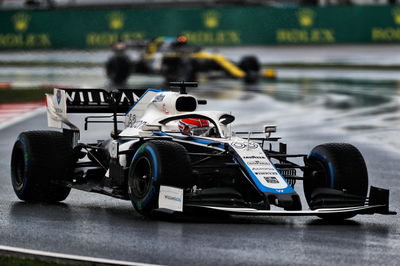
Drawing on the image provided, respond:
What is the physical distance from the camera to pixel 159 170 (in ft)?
30.8

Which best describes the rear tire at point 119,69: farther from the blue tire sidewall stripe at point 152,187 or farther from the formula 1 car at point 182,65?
the blue tire sidewall stripe at point 152,187

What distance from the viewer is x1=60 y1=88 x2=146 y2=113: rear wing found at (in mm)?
11992

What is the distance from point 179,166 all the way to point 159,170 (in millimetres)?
185

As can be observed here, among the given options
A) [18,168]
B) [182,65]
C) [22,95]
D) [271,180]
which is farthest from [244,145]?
[182,65]

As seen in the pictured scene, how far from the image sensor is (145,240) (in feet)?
28.4

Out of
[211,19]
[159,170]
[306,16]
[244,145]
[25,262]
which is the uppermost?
[244,145]

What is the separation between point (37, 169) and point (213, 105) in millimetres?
13824

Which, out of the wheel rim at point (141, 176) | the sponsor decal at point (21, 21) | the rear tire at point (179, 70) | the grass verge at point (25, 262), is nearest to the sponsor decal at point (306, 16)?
the sponsor decal at point (21, 21)

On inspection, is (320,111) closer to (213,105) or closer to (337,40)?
(213,105)

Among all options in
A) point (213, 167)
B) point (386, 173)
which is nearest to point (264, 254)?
point (213, 167)

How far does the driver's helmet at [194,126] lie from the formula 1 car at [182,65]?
2069 cm

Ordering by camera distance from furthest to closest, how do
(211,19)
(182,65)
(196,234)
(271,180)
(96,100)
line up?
(211,19) < (182,65) < (96,100) < (271,180) < (196,234)

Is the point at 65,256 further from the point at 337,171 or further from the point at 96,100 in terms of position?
the point at 96,100

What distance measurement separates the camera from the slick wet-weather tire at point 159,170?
30.8 feet
